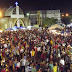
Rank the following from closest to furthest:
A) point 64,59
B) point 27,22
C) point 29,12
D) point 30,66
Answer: point 30,66 → point 64,59 → point 27,22 → point 29,12

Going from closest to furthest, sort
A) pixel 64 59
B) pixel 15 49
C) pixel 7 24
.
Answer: pixel 64 59 → pixel 15 49 → pixel 7 24

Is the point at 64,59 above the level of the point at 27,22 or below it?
below

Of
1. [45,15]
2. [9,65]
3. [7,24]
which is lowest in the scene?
[9,65]

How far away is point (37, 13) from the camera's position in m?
67.1

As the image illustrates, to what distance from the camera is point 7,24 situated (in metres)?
50.2

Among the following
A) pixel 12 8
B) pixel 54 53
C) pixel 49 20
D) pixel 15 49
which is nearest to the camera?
pixel 54 53

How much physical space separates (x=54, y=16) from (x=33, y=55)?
58.1m

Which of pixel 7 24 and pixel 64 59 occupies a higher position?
pixel 7 24

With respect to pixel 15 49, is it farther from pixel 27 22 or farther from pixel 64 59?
pixel 27 22

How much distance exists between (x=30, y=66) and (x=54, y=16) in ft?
198

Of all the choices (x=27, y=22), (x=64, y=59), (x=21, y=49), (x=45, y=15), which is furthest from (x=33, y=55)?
(x=45, y=15)

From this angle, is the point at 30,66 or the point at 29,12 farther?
the point at 29,12

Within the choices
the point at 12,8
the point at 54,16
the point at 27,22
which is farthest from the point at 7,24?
the point at 54,16

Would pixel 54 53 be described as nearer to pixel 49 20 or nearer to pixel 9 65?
pixel 9 65
